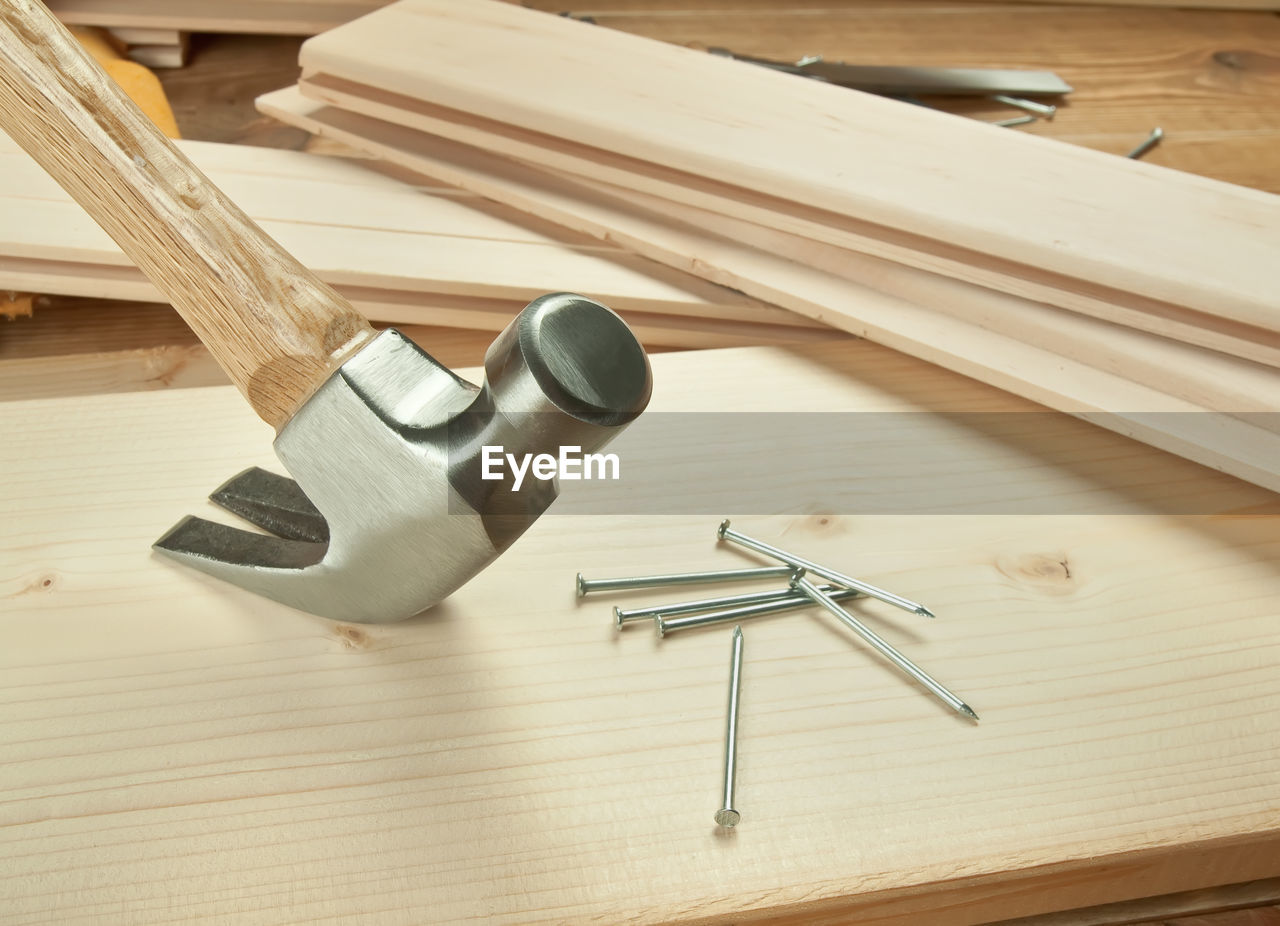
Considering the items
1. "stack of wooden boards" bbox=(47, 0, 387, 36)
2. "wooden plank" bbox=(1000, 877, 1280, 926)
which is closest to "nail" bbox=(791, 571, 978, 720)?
"wooden plank" bbox=(1000, 877, 1280, 926)

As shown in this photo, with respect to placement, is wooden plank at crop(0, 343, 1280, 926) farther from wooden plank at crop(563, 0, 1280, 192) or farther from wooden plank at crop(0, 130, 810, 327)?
wooden plank at crop(563, 0, 1280, 192)

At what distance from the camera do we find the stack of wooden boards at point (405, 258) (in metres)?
1.33

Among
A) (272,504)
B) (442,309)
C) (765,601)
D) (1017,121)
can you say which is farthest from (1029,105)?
(272,504)

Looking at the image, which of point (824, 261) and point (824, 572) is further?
point (824, 261)

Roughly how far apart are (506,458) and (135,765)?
41cm

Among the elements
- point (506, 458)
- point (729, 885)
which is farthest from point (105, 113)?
point (729, 885)

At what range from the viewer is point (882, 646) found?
102cm

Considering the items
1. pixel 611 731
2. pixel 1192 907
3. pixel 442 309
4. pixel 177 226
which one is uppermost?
pixel 177 226

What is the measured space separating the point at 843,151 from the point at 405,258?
0.55 m

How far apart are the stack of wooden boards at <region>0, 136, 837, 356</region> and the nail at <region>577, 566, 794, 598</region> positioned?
1.37ft

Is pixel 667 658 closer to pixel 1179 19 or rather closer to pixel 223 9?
pixel 223 9

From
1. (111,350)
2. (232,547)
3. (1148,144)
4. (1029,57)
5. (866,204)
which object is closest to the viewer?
(232,547)

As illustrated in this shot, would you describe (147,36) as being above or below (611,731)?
above

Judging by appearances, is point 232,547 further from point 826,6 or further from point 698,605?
point 826,6
